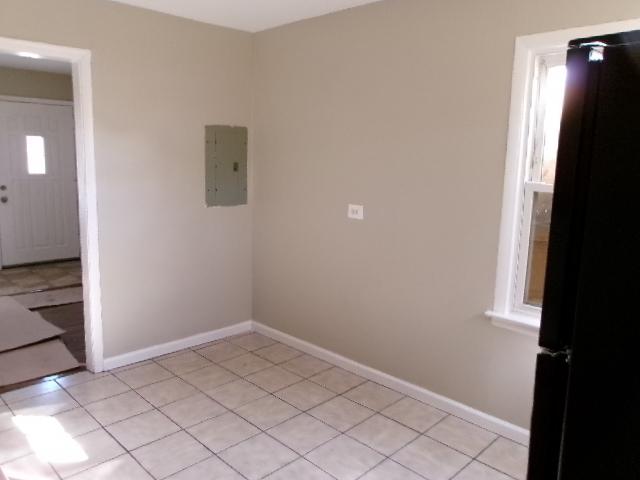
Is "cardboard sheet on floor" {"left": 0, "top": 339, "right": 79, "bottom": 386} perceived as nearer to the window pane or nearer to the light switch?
the light switch

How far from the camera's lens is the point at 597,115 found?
0.78m

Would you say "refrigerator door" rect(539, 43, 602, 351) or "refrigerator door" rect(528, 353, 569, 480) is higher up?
"refrigerator door" rect(539, 43, 602, 351)

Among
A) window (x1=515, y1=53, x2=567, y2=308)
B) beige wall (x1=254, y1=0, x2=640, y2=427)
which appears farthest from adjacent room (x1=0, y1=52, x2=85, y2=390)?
window (x1=515, y1=53, x2=567, y2=308)

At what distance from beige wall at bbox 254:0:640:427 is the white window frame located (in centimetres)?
5

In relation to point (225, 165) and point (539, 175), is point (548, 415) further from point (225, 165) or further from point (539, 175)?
point (225, 165)

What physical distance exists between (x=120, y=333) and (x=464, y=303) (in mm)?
2341

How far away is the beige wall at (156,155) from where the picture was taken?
10.4 feet

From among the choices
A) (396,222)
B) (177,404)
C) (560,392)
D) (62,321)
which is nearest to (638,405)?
(560,392)

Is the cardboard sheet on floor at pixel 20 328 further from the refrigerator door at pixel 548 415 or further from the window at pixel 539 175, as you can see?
the refrigerator door at pixel 548 415

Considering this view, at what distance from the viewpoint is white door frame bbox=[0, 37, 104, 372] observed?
118 inches

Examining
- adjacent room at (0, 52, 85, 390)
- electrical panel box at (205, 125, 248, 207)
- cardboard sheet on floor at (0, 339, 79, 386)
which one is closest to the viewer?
cardboard sheet on floor at (0, 339, 79, 386)

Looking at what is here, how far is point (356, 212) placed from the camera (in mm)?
3355

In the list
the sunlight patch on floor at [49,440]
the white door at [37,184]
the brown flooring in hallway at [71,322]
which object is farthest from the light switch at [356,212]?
the white door at [37,184]

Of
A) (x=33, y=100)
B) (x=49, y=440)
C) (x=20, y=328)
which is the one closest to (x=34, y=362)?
(x=20, y=328)
